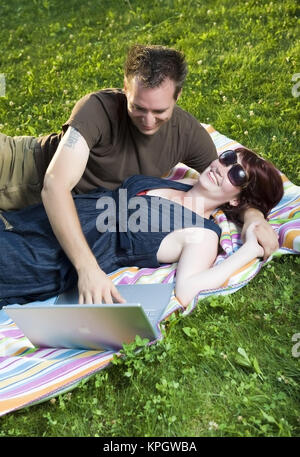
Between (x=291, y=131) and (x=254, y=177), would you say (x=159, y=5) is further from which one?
(x=254, y=177)

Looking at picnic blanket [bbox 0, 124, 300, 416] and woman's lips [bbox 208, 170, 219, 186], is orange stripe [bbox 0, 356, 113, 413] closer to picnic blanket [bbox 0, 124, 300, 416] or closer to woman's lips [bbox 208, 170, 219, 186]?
picnic blanket [bbox 0, 124, 300, 416]

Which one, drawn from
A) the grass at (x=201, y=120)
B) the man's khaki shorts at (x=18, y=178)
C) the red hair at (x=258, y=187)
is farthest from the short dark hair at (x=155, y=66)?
the grass at (x=201, y=120)

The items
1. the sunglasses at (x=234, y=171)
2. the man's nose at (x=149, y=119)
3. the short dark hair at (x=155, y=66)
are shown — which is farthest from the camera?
the sunglasses at (x=234, y=171)

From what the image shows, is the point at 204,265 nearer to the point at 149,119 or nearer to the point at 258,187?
the point at 258,187

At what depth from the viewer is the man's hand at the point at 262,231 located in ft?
14.3

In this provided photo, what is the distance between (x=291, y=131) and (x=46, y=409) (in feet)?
12.3

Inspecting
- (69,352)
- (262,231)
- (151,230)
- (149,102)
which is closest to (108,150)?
(149,102)

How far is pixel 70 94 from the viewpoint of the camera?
7145 millimetres

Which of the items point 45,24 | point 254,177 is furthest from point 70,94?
point 254,177

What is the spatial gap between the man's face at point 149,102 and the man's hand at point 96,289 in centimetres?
118

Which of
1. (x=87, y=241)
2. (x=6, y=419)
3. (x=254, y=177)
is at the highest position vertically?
(x=254, y=177)

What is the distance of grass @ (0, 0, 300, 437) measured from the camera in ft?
10.6

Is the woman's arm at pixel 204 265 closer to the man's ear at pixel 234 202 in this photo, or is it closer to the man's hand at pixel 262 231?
the man's hand at pixel 262 231
